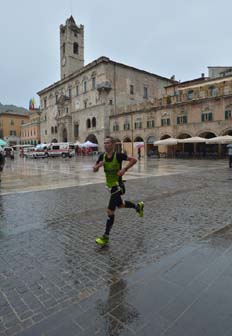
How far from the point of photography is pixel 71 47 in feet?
193

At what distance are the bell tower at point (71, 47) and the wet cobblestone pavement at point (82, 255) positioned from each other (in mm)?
59532

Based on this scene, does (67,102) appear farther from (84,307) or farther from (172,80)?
(84,307)

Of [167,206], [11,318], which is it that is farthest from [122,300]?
[167,206]

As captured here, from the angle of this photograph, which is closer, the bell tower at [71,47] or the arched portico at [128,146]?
the arched portico at [128,146]

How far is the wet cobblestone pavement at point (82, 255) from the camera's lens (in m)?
2.26

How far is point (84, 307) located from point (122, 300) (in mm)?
422

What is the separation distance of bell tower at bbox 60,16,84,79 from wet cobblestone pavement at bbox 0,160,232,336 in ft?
195

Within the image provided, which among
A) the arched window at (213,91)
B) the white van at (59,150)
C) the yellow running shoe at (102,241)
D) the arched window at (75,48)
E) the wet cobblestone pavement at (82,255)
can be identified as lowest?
the wet cobblestone pavement at (82,255)

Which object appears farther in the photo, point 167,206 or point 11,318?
point 167,206

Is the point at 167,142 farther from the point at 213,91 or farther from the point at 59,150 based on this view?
the point at 59,150

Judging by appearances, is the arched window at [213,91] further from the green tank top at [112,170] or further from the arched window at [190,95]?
the green tank top at [112,170]

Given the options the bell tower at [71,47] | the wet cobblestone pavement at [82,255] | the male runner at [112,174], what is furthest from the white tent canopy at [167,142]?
the bell tower at [71,47]

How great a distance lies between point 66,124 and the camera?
56.9m

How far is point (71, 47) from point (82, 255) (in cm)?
6495
